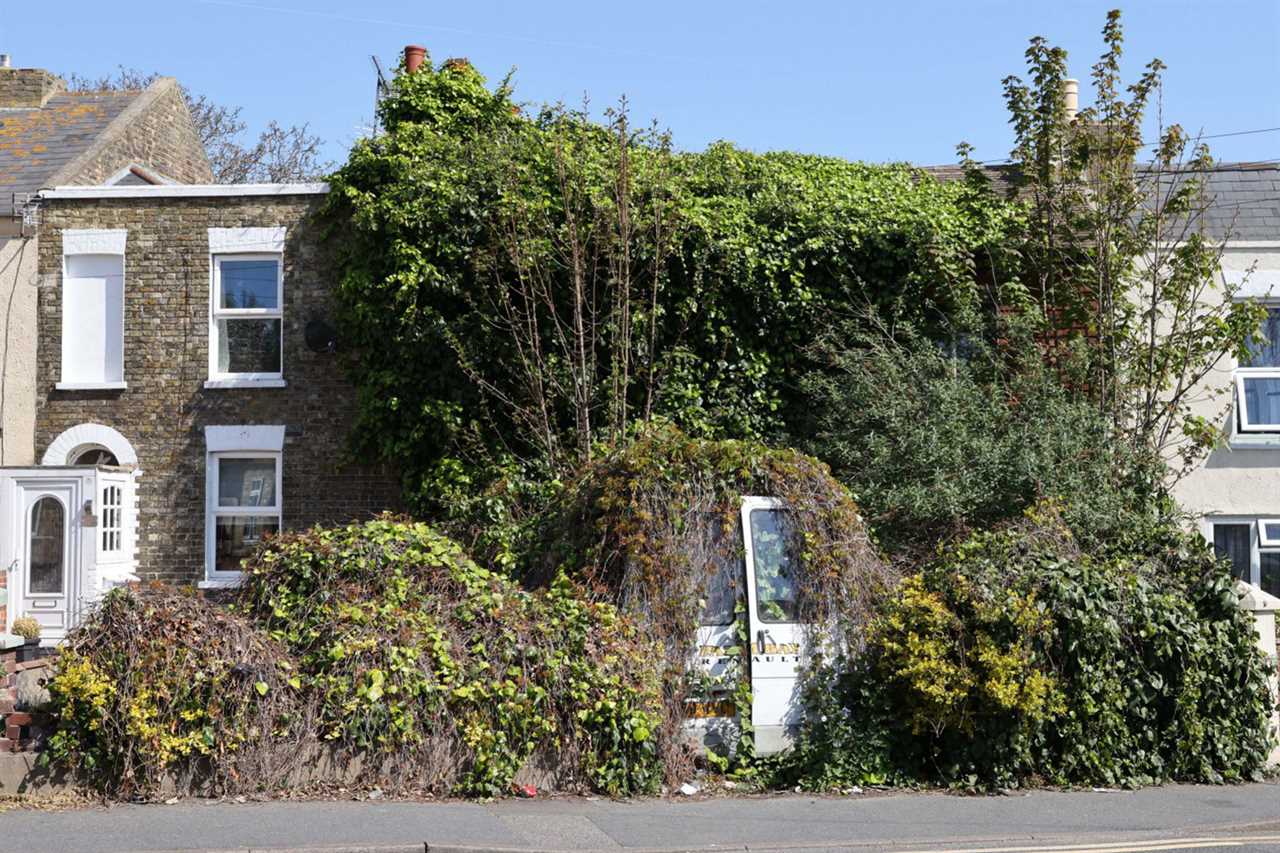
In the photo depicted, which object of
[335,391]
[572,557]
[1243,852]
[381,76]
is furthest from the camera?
[381,76]

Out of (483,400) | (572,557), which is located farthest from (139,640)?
(483,400)

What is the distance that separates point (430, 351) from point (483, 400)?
99 cm

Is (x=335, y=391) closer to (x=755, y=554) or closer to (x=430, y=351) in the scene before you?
(x=430, y=351)

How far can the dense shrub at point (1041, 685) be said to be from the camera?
9406 mm

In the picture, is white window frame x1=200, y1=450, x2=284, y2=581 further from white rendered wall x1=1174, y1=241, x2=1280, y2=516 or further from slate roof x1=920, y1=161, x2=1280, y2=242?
white rendered wall x1=1174, y1=241, x2=1280, y2=516

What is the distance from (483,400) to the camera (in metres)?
14.5

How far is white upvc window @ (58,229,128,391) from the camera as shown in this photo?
54.3ft

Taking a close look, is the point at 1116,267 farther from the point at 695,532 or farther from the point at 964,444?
the point at 695,532

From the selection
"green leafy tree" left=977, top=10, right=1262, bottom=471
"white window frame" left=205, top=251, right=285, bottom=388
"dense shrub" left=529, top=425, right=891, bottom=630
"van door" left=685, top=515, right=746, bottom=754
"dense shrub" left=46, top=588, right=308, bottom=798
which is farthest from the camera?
"white window frame" left=205, top=251, right=285, bottom=388

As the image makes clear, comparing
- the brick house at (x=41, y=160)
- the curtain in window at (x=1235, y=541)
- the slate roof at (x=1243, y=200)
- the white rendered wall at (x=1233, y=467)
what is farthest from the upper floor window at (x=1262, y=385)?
the brick house at (x=41, y=160)

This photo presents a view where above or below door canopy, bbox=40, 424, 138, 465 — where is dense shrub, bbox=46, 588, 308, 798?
below

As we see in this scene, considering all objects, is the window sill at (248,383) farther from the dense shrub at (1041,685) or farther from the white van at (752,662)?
the dense shrub at (1041,685)

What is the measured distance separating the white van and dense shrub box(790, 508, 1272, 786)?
→ 0.77 ft

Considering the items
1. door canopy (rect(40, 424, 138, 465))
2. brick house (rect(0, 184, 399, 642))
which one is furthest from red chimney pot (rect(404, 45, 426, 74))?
door canopy (rect(40, 424, 138, 465))
